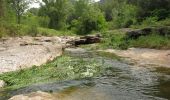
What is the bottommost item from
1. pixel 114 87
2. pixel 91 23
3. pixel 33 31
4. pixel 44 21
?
pixel 114 87

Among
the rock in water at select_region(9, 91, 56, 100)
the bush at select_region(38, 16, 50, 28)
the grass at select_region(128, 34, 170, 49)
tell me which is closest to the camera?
the rock in water at select_region(9, 91, 56, 100)

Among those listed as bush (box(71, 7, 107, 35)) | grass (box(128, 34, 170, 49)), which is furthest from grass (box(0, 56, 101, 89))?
bush (box(71, 7, 107, 35))

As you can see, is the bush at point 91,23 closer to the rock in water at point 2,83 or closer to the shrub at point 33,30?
the shrub at point 33,30

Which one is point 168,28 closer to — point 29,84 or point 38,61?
point 38,61

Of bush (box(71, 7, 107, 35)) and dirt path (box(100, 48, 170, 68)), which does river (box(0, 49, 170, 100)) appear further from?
bush (box(71, 7, 107, 35))

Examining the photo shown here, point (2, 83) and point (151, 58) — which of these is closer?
point (2, 83)

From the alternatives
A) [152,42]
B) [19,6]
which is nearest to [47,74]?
[152,42]

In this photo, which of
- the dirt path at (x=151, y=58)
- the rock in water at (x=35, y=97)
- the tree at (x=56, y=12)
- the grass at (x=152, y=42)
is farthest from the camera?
the tree at (x=56, y=12)

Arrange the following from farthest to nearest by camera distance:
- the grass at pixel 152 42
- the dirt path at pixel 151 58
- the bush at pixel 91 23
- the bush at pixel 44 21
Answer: the bush at pixel 44 21
the bush at pixel 91 23
the grass at pixel 152 42
the dirt path at pixel 151 58

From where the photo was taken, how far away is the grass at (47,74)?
1627 cm

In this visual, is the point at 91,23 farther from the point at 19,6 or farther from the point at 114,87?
the point at 114,87

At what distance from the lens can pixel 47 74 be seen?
18031 mm

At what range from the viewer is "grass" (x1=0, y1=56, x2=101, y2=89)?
1627 centimetres

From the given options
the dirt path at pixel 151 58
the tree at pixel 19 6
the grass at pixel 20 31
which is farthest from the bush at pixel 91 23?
the dirt path at pixel 151 58
